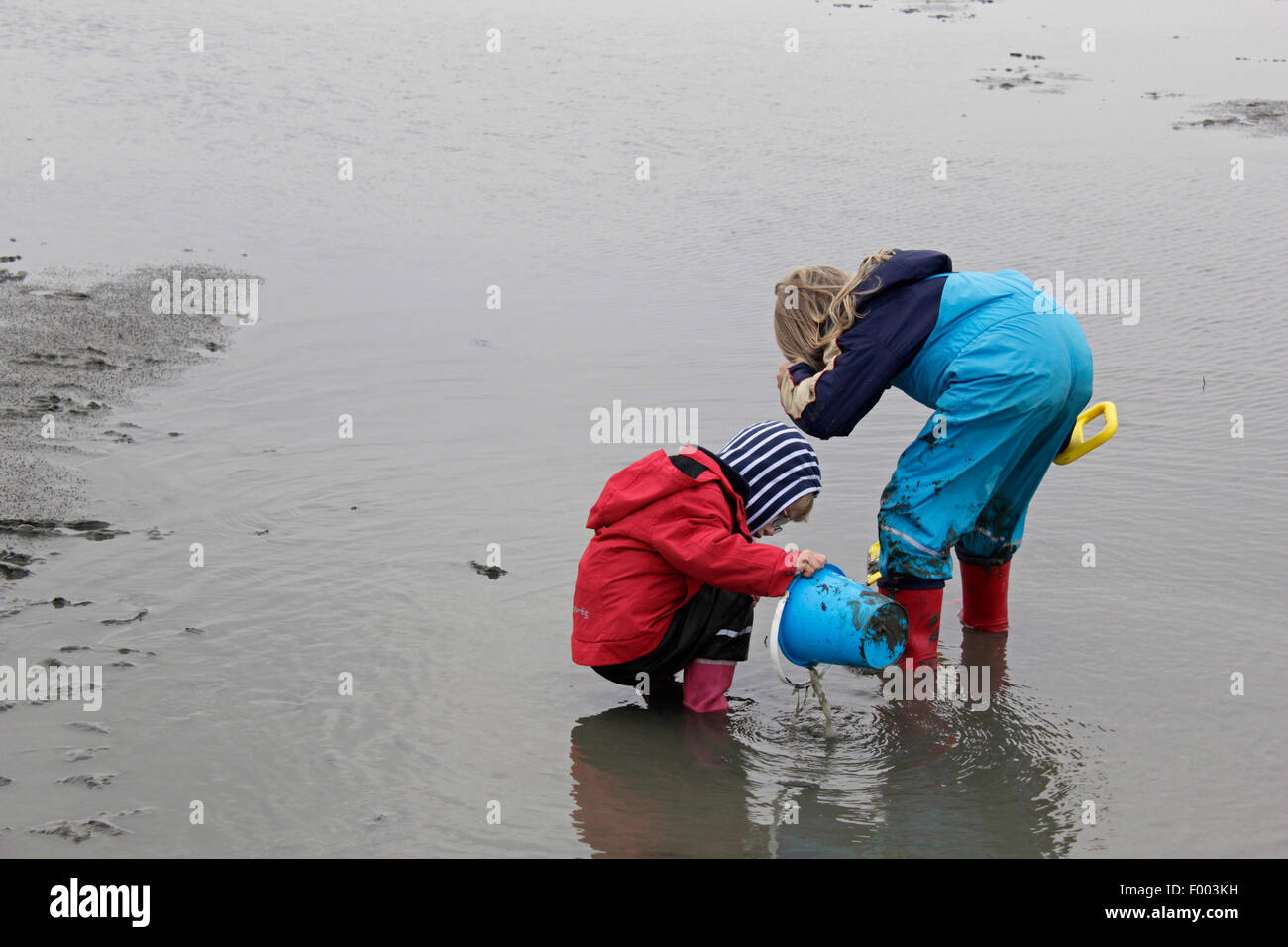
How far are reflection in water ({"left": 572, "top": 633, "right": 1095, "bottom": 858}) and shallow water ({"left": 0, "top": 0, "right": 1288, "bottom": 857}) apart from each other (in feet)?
0.05

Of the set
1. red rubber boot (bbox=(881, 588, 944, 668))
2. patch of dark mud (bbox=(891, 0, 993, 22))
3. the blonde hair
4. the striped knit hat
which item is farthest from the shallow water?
patch of dark mud (bbox=(891, 0, 993, 22))

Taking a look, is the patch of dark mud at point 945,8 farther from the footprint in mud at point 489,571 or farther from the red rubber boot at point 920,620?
the red rubber boot at point 920,620

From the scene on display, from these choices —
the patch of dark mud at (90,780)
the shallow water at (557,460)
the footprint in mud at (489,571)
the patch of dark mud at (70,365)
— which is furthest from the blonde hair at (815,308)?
the patch of dark mud at (70,365)

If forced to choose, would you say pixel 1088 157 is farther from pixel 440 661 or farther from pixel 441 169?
pixel 440 661

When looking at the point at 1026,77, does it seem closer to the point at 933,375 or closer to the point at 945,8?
the point at 945,8

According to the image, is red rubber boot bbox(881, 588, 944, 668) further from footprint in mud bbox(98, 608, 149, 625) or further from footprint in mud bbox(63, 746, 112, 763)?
footprint in mud bbox(98, 608, 149, 625)

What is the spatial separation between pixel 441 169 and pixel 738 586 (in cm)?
798

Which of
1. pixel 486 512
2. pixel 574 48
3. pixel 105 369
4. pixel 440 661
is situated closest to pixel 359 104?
pixel 574 48

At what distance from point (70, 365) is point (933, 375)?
495 centimetres

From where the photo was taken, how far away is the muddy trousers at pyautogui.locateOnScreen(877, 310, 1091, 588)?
362cm

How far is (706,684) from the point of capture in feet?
12.6

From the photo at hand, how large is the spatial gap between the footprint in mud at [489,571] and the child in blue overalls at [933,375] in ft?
4.84

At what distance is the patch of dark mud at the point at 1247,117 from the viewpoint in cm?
1218
